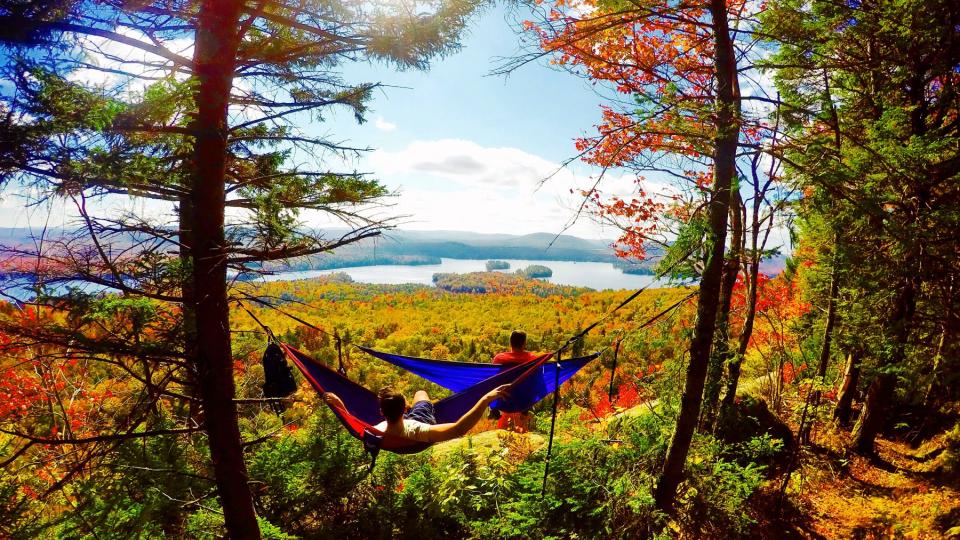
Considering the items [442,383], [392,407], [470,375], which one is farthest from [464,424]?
[442,383]

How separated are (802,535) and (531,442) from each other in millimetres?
2183

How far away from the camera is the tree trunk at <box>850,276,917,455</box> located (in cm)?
312

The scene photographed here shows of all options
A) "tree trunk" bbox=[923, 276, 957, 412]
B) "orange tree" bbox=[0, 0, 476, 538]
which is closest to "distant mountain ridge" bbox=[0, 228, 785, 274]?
"orange tree" bbox=[0, 0, 476, 538]

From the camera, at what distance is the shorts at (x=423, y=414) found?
Result: 2.93m

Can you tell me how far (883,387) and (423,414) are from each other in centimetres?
430

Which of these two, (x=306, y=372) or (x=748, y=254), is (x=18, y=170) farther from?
(x=748, y=254)

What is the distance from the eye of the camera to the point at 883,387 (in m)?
3.75

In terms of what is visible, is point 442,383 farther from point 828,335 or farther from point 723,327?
point 828,335

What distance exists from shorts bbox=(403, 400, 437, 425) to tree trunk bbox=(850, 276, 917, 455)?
3477 millimetres

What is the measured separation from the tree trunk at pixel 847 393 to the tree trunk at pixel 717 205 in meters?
3.22

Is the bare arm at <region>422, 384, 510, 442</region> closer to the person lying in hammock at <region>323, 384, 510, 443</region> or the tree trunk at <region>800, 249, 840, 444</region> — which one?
the person lying in hammock at <region>323, 384, 510, 443</region>

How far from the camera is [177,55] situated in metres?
2.02

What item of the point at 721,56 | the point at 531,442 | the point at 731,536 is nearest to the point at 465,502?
the point at 531,442

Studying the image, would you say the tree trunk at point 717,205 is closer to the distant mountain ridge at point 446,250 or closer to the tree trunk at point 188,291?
the distant mountain ridge at point 446,250
